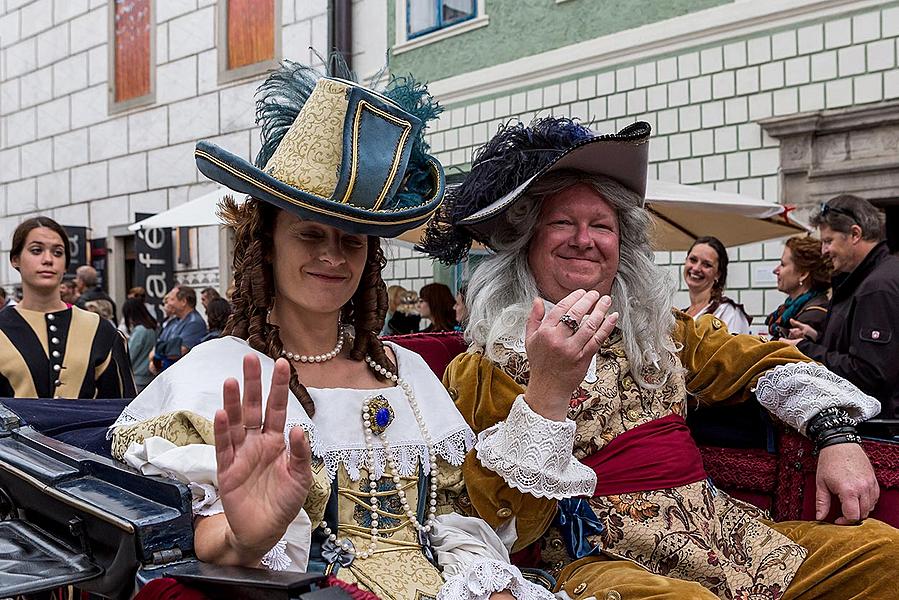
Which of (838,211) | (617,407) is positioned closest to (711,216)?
(838,211)

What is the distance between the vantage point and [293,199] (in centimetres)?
176

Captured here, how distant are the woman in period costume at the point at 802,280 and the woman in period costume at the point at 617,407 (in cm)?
205

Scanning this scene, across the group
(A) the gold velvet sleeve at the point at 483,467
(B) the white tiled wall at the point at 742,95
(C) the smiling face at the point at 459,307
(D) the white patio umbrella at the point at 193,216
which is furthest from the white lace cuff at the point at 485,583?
(B) the white tiled wall at the point at 742,95

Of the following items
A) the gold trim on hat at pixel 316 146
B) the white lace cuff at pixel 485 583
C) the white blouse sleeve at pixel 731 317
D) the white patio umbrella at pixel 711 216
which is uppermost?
the white patio umbrella at pixel 711 216

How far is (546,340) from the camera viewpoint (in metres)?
1.79

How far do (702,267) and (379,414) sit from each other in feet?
11.0

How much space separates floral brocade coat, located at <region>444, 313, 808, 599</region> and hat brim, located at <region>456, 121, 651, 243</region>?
1.14 feet

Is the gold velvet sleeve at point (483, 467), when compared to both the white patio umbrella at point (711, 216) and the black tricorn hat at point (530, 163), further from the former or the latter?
the white patio umbrella at point (711, 216)

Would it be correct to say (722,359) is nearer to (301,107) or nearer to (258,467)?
(301,107)

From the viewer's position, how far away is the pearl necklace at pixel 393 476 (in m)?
1.82

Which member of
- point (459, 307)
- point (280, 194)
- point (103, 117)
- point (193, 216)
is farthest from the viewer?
point (103, 117)

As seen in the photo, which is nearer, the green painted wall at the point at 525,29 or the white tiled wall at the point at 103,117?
the green painted wall at the point at 525,29

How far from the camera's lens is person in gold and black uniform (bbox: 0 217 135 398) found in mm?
3611

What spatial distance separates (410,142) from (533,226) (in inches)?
24.6
